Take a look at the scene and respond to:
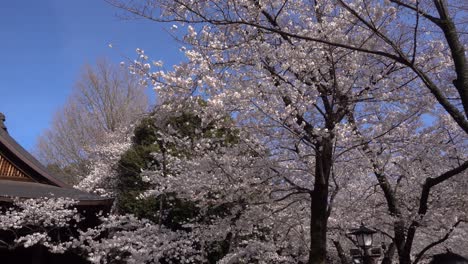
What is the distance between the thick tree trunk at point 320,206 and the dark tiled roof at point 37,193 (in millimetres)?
4243

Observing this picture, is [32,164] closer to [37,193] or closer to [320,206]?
[37,193]

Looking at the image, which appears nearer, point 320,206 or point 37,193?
point 320,206

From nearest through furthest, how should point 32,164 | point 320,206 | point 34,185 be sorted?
point 320,206, point 34,185, point 32,164

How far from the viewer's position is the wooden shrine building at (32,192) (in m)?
8.81

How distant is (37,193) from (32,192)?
3.7 inches

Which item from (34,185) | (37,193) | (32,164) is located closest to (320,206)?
(37,193)

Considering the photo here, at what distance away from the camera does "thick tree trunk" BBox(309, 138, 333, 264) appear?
658cm

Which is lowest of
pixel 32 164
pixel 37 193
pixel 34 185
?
pixel 37 193

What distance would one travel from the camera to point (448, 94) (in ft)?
23.7

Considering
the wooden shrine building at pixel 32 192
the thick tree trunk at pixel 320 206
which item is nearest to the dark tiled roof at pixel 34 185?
the wooden shrine building at pixel 32 192

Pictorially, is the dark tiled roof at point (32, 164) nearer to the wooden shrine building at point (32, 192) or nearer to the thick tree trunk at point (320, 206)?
the wooden shrine building at point (32, 192)

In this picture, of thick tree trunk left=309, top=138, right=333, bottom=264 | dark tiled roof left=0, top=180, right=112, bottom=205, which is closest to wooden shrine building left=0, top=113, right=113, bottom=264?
dark tiled roof left=0, top=180, right=112, bottom=205

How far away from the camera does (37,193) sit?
30.0 feet

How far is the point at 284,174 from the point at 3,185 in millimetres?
5679
